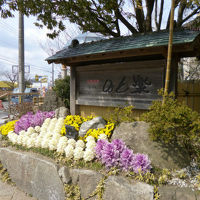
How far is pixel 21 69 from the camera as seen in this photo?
871cm

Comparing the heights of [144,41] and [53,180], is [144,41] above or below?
above

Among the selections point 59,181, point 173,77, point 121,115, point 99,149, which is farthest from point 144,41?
point 59,181

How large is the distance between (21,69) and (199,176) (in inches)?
358

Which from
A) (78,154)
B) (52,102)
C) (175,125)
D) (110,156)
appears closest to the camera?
(175,125)

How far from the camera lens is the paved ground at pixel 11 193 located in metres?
3.27

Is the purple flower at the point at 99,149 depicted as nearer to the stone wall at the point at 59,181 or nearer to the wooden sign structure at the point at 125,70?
the stone wall at the point at 59,181

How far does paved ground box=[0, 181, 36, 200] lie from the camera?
327 centimetres

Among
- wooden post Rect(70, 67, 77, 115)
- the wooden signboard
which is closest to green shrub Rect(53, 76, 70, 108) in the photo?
wooden post Rect(70, 67, 77, 115)

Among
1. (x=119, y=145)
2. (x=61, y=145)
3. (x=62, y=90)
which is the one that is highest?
(x=62, y=90)

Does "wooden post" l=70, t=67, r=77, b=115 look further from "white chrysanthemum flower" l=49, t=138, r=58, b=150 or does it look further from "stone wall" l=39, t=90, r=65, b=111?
"white chrysanthemum flower" l=49, t=138, r=58, b=150

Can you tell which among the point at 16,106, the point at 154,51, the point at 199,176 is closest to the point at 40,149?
the point at 199,176

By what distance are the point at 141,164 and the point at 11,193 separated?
291 cm

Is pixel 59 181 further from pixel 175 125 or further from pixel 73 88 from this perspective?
pixel 73 88

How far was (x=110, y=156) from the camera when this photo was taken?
2.86m
